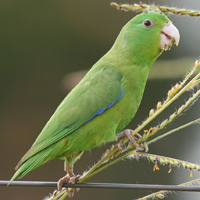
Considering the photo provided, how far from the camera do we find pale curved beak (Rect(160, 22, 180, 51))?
2.65 m

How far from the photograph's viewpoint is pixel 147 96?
228 inches

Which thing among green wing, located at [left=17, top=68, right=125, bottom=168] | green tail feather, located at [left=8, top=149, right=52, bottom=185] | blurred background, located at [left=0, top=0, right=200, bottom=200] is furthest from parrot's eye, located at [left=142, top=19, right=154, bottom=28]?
blurred background, located at [left=0, top=0, right=200, bottom=200]

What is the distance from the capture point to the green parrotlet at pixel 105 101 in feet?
8.07

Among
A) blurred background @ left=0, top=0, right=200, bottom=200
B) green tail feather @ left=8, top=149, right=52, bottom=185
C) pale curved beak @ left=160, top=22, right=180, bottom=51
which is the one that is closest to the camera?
green tail feather @ left=8, top=149, right=52, bottom=185

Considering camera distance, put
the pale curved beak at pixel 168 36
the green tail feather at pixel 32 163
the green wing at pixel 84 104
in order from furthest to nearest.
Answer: the pale curved beak at pixel 168 36 < the green wing at pixel 84 104 < the green tail feather at pixel 32 163

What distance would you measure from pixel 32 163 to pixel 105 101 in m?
0.57

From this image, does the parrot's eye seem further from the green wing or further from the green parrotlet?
the green wing

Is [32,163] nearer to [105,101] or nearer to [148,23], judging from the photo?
[105,101]

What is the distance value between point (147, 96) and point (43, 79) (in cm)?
157

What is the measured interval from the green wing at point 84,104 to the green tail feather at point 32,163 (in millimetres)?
39

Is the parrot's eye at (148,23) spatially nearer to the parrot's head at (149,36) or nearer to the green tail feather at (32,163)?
the parrot's head at (149,36)

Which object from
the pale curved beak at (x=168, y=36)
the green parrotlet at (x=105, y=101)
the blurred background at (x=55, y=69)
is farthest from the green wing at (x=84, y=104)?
the blurred background at (x=55, y=69)

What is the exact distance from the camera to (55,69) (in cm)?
611

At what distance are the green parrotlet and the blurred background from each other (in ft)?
9.90
